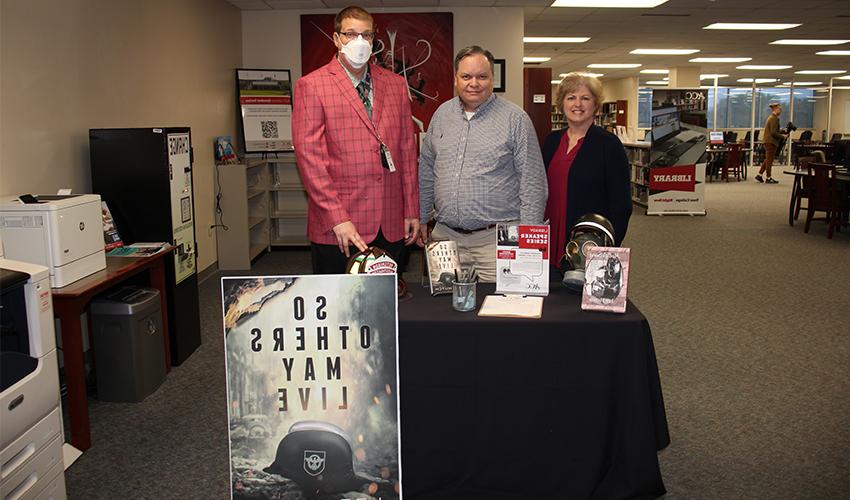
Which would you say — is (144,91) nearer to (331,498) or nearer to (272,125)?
(272,125)

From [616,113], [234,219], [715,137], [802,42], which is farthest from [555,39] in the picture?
[715,137]

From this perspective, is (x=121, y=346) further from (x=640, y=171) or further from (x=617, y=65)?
(x=617, y=65)

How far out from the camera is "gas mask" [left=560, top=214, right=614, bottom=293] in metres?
2.38

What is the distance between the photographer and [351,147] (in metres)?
2.58

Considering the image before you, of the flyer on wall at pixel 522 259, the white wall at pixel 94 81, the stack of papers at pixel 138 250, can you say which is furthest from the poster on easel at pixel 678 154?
the flyer on wall at pixel 522 259

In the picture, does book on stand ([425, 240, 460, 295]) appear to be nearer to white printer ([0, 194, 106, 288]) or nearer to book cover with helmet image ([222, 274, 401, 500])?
book cover with helmet image ([222, 274, 401, 500])

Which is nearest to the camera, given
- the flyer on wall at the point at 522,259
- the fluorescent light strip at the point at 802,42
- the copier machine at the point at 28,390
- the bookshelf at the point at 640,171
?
the copier machine at the point at 28,390

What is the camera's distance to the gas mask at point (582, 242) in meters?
2.38

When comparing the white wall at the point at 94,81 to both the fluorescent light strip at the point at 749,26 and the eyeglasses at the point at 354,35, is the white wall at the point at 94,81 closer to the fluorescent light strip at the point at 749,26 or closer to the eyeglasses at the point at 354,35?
the eyeglasses at the point at 354,35

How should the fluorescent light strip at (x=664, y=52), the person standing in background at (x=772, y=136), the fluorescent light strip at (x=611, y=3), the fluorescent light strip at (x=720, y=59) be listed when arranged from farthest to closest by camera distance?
the person standing in background at (x=772, y=136) < the fluorescent light strip at (x=720, y=59) < the fluorescent light strip at (x=664, y=52) < the fluorescent light strip at (x=611, y=3)

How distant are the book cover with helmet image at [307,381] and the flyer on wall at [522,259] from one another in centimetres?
68

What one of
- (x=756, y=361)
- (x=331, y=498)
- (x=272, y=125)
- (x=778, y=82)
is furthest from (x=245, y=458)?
(x=778, y=82)

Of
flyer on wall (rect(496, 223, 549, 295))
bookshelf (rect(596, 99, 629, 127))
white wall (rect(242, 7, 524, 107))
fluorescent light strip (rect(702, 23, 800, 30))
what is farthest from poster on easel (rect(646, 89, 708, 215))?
flyer on wall (rect(496, 223, 549, 295))

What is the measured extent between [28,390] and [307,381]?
0.99m
